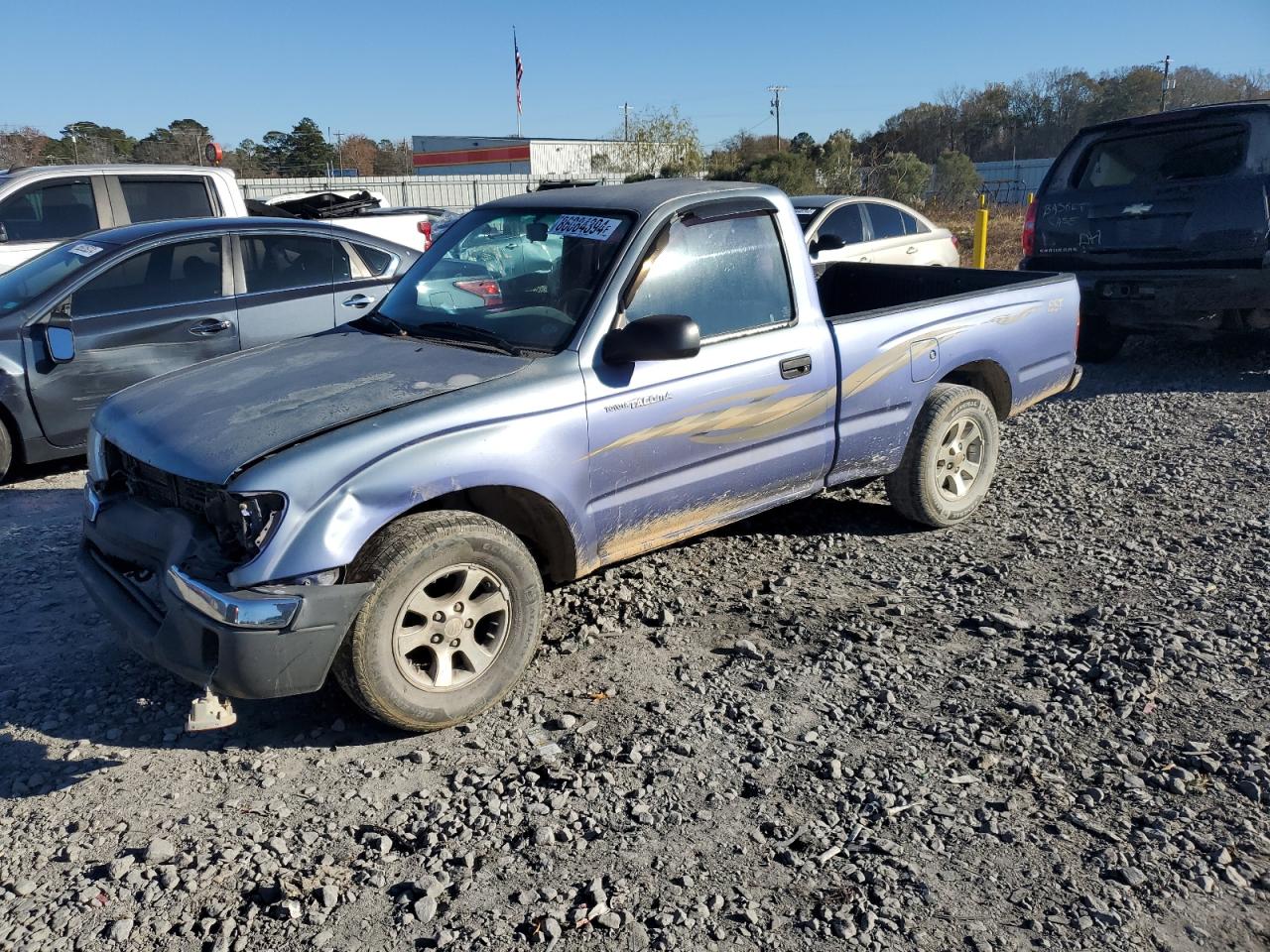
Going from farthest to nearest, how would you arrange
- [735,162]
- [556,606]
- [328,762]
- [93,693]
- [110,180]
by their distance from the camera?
[735,162]
[110,180]
[556,606]
[93,693]
[328,762]

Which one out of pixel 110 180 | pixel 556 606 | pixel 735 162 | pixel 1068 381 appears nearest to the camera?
pixel 556 606

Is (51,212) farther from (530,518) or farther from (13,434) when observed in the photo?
(530,518)

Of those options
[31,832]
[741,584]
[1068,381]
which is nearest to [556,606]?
[741,584]

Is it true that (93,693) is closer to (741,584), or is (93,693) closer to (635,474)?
(635,474)

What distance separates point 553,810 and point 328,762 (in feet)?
2.76

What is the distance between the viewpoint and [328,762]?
11.4ft

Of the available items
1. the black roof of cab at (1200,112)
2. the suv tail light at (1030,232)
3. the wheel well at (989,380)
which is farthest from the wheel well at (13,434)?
the black roof of cab at (1200,112)

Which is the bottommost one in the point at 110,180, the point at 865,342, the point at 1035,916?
the point at 1035,916

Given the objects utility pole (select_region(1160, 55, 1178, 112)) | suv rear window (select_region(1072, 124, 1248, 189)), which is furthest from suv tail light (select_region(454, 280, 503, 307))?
utility pole (select_region(1160, 55, 1178, 112))

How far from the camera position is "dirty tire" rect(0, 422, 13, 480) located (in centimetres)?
632

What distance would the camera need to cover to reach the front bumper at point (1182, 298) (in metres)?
7.92

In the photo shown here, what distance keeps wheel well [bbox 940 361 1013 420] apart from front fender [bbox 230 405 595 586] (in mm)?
2733

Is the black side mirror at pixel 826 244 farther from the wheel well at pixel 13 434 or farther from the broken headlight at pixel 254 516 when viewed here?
the broken headlight at pixel 254 516

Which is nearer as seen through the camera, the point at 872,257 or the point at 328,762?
the point at 328,762
